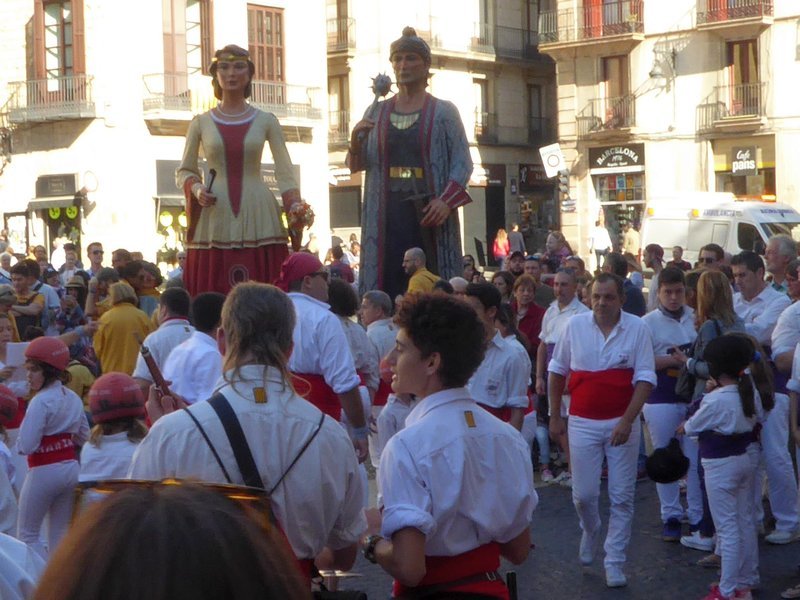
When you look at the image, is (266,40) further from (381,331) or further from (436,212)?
(436,212)

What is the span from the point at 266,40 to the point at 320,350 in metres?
30.5

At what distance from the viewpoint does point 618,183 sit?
42.5m

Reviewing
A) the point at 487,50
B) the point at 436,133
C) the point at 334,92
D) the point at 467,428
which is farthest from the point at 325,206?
the point at 467,428

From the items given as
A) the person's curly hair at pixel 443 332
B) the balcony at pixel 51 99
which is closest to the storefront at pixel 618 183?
the balcony at pixel 51 99

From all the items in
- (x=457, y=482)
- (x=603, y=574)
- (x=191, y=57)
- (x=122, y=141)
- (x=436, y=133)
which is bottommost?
(x=603, y=574)

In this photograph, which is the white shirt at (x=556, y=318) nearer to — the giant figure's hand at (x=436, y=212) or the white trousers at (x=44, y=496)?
the giant figure's hand at (x=436, y=212)

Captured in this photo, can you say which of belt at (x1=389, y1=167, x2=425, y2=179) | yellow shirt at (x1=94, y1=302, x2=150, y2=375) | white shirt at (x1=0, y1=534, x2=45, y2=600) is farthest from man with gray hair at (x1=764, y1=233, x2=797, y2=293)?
white shirt at (x1=0, y1=534, x2=45, y2=600)

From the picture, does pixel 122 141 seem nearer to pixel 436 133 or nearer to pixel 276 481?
pixel 436 133

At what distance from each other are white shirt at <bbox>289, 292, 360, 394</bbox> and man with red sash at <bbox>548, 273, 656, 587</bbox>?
219 centimetres

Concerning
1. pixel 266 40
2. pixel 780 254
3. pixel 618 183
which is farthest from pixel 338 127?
pixel 780 254

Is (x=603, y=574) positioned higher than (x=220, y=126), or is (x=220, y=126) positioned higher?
(x=220, y=126)

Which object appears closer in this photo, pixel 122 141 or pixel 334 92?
pixel 122 141

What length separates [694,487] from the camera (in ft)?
29.5

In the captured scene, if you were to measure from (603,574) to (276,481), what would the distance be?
4.59 metres
